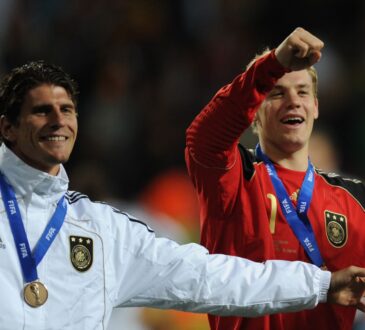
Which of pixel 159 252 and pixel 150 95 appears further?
pixel 150 95

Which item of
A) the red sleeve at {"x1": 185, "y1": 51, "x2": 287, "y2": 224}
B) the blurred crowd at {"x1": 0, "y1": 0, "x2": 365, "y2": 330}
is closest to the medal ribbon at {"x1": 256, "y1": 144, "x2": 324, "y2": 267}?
the red sleeve at {"x1": 185, "y1": 51, "x2": 287, "y2": 224}

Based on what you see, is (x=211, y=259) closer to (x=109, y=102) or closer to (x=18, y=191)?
(x=18, y=191)

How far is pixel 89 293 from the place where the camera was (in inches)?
182

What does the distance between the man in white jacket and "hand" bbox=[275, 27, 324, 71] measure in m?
0.78

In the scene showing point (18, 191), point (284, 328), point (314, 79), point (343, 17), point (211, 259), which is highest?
point (343, 17)

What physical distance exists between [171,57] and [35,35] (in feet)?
4.33

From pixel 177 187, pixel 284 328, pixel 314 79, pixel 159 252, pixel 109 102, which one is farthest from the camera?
pixel 109 102

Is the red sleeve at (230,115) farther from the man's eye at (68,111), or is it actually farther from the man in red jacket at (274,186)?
the man's eye at (68,111)

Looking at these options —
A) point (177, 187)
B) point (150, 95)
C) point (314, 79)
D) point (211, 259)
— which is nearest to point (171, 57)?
point (150, 95)

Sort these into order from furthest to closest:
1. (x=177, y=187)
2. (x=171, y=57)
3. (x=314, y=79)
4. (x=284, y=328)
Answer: (x=171, y=57)
(x=177, y=187)
(x=314, y=79)
(x=284, y=328)

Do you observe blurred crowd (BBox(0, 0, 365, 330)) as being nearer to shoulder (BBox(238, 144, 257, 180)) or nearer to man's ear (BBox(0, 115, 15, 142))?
shoulder (BBox(238, 144, 257, 180))

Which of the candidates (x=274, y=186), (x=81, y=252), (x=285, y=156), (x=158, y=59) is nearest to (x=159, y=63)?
(x=158, y=59)

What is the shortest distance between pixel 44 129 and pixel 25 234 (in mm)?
411

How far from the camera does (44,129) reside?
4.71m
